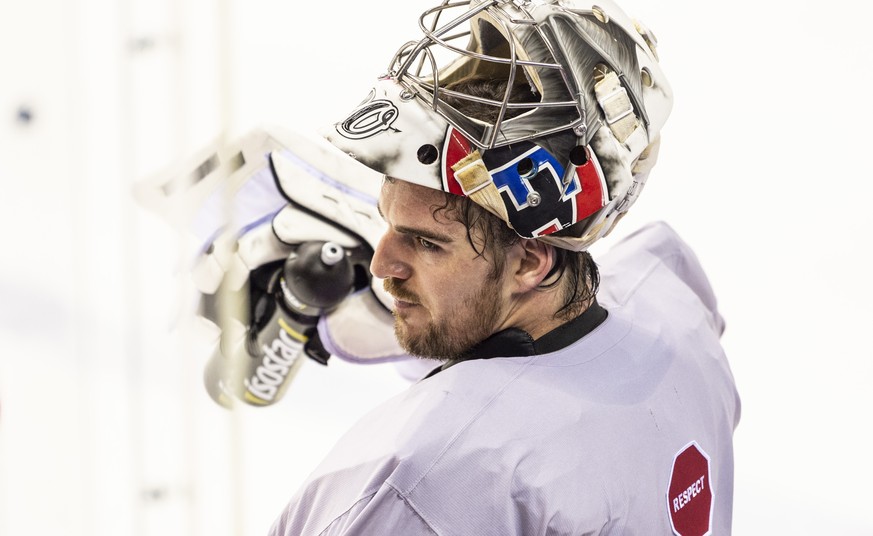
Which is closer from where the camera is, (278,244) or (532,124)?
(532,124)

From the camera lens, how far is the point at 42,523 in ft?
4.61

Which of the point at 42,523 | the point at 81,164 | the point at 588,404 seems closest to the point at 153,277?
the point at 81,164

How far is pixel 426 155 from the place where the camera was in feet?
2.69

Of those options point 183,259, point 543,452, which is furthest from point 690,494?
point 183,259

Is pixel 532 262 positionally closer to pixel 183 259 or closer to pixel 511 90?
pixel 511 90

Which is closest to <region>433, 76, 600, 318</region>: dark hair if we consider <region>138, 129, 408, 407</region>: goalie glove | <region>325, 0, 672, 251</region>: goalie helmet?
<region>325, 0, 672, 251</region>: goalie helmet

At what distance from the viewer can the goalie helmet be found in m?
0.80

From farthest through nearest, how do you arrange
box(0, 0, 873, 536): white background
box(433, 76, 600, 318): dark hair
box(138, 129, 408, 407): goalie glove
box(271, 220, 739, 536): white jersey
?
1. box(0, 0, 873, 536): white background
2. box(138, 129, 408, 407): goalie glove
3. box(433, 76, 600, 318): dark hair
4. box(271, 220, 739, 536): white jersey

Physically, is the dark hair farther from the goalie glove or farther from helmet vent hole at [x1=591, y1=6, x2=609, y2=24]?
the goalie glove

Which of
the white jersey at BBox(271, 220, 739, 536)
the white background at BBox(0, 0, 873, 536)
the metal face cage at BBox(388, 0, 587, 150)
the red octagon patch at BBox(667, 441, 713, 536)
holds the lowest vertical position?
the white background at BBox(0, 0, 873, 536)

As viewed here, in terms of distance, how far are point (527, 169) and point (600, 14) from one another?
156mm

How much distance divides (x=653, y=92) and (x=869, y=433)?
4.32 ft

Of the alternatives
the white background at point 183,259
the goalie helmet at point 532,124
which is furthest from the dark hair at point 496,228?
the white background at point 183,259

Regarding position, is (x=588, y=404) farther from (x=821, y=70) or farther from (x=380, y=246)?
(x=821, y=70)
